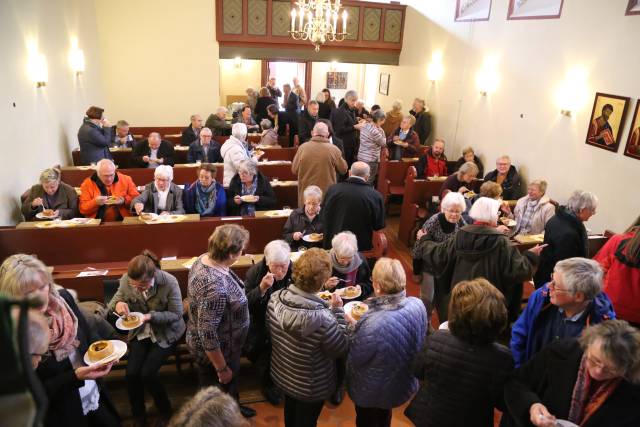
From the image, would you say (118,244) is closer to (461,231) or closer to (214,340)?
(214,340)

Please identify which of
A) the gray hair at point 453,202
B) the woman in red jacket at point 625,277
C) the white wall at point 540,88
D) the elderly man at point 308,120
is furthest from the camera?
the elderly man at point 308,120

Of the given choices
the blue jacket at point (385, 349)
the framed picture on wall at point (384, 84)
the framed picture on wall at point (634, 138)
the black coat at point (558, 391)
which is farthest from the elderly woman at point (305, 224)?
the framed picture on wall at point (384, 84)

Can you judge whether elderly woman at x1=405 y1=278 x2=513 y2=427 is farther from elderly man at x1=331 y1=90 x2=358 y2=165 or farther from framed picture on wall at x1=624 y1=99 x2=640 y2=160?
elderly man at x1=331 y1=90 x2=358 y2=165

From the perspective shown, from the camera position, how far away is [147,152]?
7.78 metres

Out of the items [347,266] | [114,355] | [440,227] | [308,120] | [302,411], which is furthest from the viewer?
[308,120]

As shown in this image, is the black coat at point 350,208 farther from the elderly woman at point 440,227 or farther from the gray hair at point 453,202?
the gray hair at point 453,202

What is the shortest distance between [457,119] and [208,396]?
906 centimetres

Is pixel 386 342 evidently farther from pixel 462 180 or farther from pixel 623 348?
pixel 462 180

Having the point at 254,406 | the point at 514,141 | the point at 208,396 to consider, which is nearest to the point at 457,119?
the point at 514,141

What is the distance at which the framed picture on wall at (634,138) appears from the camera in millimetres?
5512

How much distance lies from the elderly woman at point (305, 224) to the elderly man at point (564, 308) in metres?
2.30

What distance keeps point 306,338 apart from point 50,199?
13.9ft

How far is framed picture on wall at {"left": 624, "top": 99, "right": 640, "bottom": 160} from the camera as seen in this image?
551 cm

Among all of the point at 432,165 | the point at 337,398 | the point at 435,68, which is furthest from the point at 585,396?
the point at 435,68
